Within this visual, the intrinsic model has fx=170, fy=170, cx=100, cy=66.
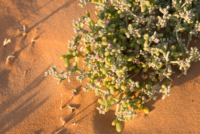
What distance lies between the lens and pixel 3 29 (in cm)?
298

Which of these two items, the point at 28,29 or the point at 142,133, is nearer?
the point at 142,133

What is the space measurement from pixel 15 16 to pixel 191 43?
3099 millimetres

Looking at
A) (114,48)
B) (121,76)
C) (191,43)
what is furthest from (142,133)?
(191,43)

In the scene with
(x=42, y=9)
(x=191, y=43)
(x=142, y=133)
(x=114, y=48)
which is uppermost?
(x=42, y=9)

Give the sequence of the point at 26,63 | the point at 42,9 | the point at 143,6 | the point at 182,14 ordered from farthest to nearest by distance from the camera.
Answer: the point at 42,9
the point at 26,63
the point at 182,14
the point at 143,6

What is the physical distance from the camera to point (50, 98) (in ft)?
8.43

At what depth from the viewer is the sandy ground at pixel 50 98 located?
7.82 feet

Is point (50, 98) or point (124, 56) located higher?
point (124, 56)

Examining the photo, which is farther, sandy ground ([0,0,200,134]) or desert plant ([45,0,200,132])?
sandy ground ([0,0,200,134])

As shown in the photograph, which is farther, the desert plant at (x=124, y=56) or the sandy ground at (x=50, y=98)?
the sandy ground at (x=50, y=98)

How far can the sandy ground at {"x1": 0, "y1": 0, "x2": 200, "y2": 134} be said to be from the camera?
238cm

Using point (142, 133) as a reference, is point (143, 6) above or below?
above

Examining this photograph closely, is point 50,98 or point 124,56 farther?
point 50,98

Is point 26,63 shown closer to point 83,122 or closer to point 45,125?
point 45,125
